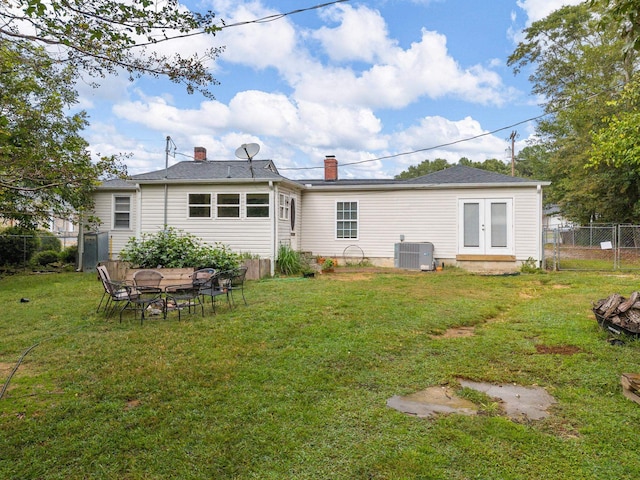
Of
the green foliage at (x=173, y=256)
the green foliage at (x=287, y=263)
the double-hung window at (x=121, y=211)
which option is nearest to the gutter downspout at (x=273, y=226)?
the green foliage at (x=287, y=263)

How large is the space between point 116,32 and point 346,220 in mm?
10811

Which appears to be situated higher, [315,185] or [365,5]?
[365,5]

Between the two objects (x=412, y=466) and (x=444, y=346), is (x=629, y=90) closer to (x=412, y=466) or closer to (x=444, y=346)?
(x=444, y=346)

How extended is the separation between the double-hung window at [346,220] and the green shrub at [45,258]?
1073 centimetres

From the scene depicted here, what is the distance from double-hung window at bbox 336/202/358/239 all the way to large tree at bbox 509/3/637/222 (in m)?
9.82

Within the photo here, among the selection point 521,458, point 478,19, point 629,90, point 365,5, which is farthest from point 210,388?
point 478,19

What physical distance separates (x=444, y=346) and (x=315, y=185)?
9.57 meters

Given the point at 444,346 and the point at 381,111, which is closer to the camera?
the point at 444,346

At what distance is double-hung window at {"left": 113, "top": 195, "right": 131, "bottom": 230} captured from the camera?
567 inches

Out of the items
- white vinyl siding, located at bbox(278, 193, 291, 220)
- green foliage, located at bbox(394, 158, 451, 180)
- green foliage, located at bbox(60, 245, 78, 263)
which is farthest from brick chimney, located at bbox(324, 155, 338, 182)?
green foliage, located at bbox(394, 158, 451, 180)

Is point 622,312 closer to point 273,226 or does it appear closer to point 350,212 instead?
point 273,226

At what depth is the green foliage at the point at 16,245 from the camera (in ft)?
44.4

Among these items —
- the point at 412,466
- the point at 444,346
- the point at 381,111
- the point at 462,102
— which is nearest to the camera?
the point at 412,466

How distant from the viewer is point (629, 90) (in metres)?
10.3
